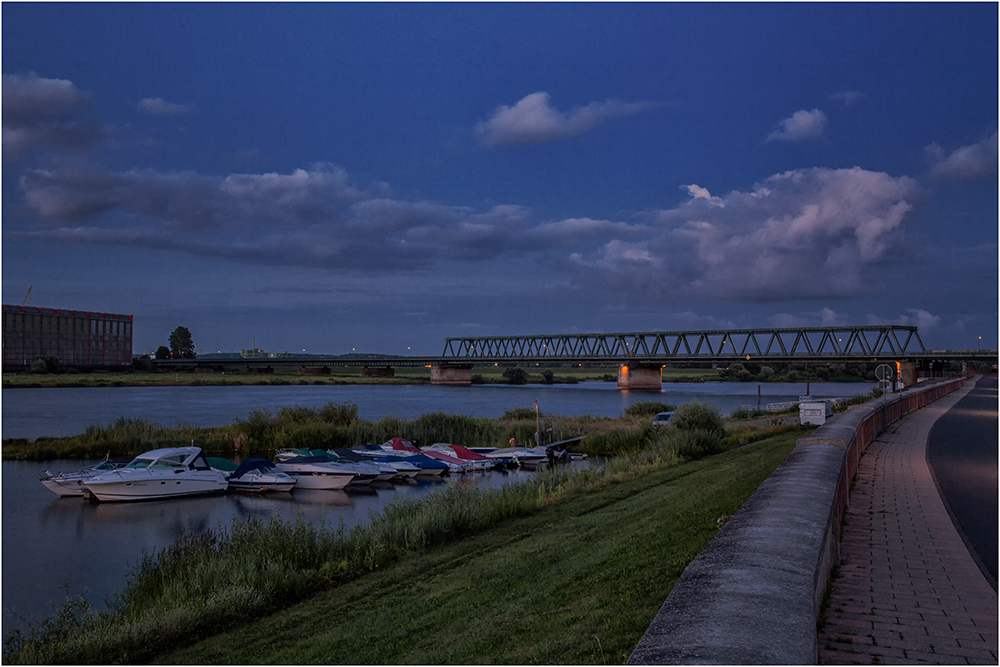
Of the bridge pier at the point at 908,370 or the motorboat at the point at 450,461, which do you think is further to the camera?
the bridge pier at the point at 908,370

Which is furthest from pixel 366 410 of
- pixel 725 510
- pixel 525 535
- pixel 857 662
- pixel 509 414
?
pixel 857 662

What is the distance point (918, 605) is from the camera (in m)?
6.77

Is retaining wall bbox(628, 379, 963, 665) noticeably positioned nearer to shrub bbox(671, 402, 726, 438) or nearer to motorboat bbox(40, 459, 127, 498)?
shrub bbox(671, 402, 726, 438)

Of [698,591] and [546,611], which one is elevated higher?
[698,591]

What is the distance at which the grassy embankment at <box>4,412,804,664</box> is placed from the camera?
24.9ft

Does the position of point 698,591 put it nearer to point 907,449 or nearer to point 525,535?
point 525,535

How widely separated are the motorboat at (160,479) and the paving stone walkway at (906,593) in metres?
25.6

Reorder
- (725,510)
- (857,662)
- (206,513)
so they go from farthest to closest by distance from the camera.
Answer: (206,513), (725,510), (857,662)

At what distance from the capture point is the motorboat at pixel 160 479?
27.9 m

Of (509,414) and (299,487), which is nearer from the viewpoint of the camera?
(299,487)

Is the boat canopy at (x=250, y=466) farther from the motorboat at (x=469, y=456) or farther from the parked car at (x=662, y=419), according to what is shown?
the parked car at (x=662, y=419)

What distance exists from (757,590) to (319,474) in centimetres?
2850

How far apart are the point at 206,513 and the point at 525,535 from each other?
52.4 ft

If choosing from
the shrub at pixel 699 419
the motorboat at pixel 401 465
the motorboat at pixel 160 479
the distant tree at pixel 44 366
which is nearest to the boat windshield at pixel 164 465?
the motorboat at pixel 160 479
